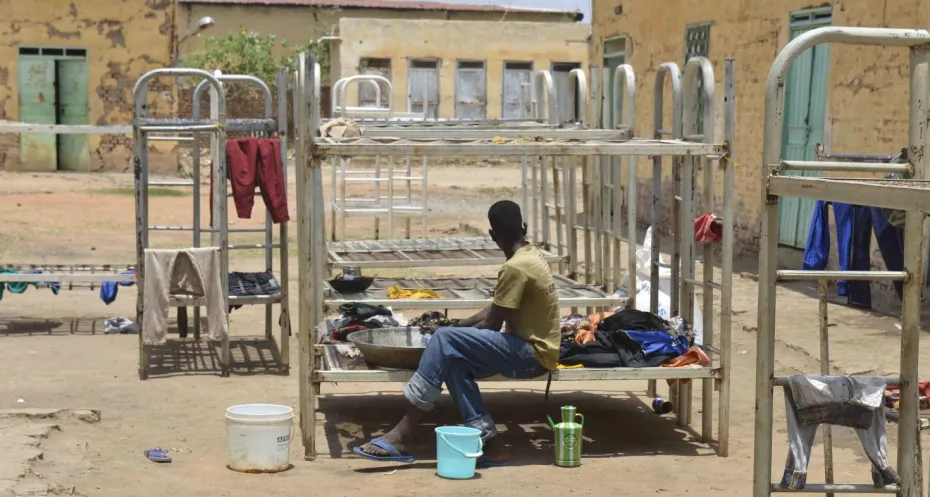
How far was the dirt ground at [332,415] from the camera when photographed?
254 inches

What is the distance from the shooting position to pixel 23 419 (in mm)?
7156

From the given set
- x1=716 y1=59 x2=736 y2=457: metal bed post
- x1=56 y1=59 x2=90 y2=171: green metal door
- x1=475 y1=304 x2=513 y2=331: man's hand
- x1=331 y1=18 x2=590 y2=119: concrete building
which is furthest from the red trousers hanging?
x1=331 y1=18 x2=590 y2=119: concrete building

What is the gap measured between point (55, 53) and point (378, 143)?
19.6 meters

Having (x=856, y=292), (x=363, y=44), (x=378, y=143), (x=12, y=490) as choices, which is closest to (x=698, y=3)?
(x=856, y=292)

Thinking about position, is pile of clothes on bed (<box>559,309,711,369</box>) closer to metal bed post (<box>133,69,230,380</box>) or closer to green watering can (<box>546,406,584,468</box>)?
green watering can (<box>546,406,584,468</box>)

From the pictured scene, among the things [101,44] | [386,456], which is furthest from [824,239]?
[101,44]

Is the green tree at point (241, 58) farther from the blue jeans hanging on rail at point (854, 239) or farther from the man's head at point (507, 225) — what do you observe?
the man's head at point (507, 225)

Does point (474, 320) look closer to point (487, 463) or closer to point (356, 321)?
point (487, 463)

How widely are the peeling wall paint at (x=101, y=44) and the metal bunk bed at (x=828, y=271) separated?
21.7 meters

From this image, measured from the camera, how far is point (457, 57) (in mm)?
32625

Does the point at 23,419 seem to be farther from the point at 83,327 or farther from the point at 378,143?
the point at 83,327

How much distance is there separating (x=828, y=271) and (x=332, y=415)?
430 cm

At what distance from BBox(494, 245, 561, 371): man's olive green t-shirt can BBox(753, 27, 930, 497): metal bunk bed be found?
7.36ft

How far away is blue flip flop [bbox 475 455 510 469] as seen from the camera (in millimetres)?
6863
